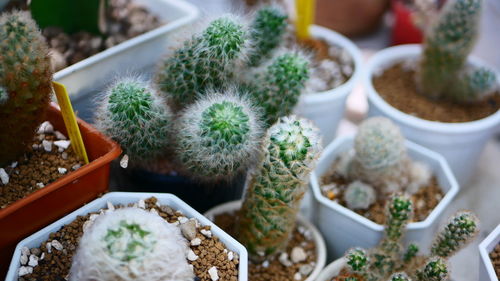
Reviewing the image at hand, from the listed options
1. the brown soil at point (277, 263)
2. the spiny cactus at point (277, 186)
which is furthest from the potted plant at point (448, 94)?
the spiny cactus at point (277, 186)

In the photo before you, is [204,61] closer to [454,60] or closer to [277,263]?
[277,263]

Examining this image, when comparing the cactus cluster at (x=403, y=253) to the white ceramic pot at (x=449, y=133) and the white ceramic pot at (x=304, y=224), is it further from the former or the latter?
the white ceramic pot at (x=449, y=133)

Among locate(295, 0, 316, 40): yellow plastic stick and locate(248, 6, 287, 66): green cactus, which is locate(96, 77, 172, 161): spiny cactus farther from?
locate(295, 0, 316, 40): yellow plastic stick

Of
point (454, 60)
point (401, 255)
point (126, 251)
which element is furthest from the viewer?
point (454, 60)

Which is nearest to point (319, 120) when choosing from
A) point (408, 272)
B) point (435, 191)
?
point (435, 191)

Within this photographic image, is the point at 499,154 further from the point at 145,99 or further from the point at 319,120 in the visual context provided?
the point at 145,99

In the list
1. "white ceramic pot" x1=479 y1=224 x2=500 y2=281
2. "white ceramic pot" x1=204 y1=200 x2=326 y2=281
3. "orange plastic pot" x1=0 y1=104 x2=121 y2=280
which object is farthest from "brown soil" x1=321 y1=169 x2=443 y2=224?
"orange plastic pot" x1=0 y1=104 x2=121 y2=280

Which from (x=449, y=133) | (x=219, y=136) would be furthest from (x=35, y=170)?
(x=449, y=133)
